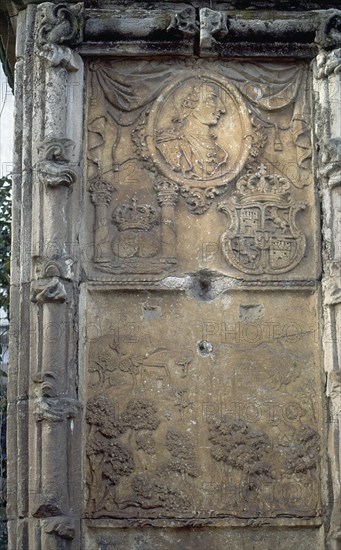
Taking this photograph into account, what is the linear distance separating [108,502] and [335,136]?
2.96 metres

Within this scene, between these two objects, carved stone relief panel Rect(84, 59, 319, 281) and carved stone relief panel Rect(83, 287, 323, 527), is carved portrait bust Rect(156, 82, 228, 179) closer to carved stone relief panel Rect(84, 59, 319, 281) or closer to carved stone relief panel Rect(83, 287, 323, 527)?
carved stone relief panel Rect(84, 59, 319, 281)

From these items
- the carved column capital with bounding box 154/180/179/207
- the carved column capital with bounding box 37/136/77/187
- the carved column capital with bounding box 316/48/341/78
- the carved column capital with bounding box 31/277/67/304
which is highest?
the carved column capital with bounding box 316/48/341/78

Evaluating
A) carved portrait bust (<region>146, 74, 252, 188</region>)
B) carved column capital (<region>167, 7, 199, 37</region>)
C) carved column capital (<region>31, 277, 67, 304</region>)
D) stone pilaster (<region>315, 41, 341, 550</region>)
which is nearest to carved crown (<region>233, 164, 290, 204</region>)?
carved portrait bust (<region>146, 74, 252, 188</region>)

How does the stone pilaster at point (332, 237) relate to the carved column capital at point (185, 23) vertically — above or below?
below

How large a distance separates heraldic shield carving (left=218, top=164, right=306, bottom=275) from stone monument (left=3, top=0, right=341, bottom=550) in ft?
0.05

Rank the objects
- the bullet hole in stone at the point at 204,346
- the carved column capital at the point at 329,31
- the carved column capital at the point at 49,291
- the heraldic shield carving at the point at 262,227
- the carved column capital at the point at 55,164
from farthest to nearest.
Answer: the carved column capital at the point at 329,31
the heraldic shield carving at the point at 262,227
the bullet hole in stone at the point at 204,346
the carved column capital at the point at 55,164
the carved column capital at the point at 49,291

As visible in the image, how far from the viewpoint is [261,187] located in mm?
9133

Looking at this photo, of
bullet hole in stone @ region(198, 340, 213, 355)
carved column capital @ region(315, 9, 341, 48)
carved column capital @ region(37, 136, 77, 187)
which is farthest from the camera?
carved column capital @ region(315, 9, 341, 48)

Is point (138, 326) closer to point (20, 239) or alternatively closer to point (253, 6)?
point (20, 239)

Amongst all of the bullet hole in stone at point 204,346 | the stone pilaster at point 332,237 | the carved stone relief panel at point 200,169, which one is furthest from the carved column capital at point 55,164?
the stone pilaster at point 332,237

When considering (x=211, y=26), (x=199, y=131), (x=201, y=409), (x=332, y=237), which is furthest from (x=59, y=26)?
(x=201, y=409)

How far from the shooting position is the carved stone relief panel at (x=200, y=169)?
901cm

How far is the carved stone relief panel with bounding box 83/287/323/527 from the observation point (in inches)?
341

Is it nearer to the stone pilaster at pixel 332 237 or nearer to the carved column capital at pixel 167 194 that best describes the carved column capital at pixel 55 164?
the carved column capital at pixel 167 194
